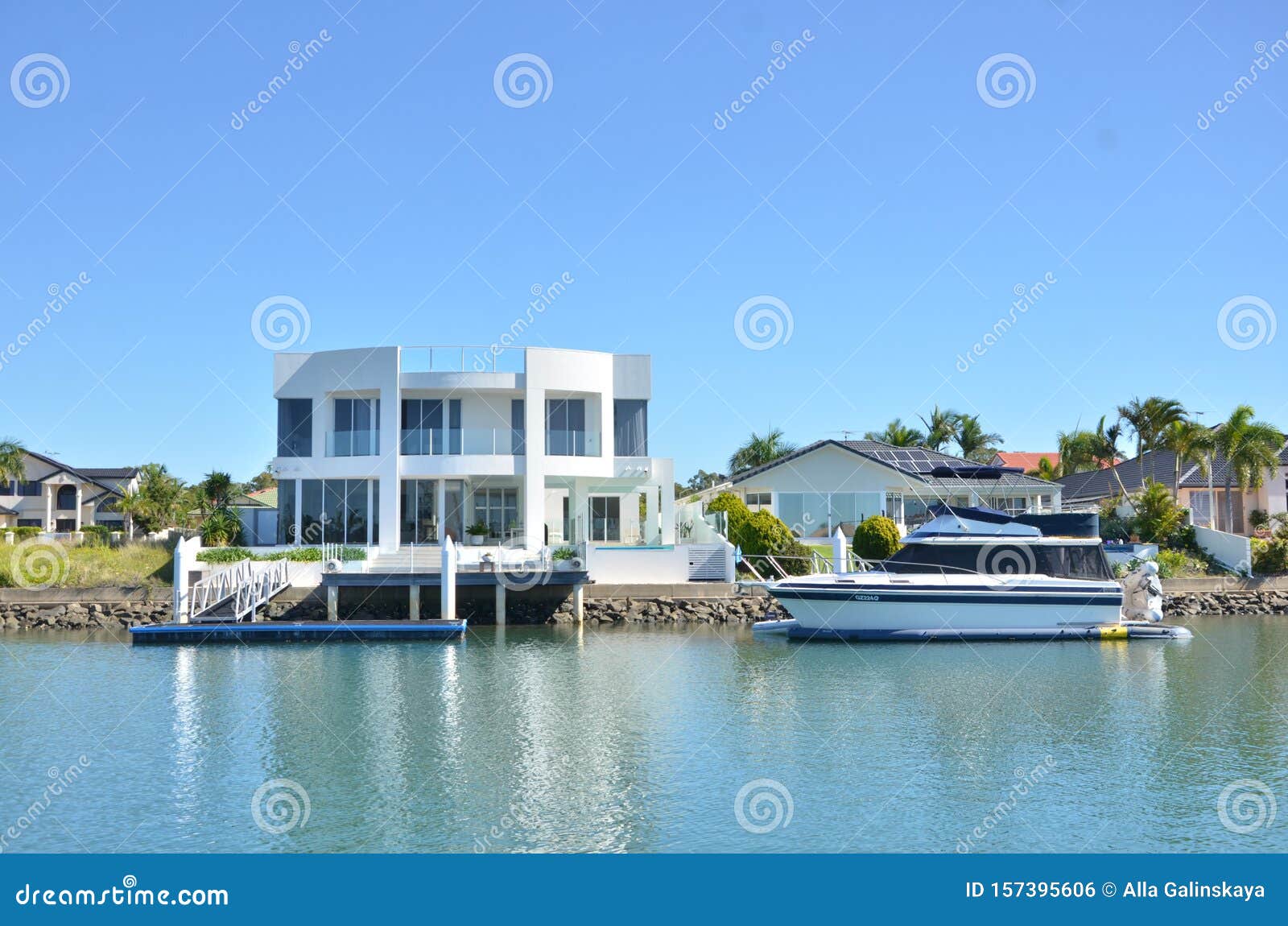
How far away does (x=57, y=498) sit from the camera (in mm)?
65812

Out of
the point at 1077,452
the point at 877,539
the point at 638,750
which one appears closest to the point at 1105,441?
the point at 1077,452

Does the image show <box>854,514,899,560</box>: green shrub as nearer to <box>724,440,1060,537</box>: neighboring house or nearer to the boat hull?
<box>724,440,1060,537</box>: neighboring house

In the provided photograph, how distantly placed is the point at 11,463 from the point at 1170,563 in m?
56.5

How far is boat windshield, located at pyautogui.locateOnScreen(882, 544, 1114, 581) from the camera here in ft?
99.8

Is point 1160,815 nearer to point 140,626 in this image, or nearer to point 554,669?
point 554,669

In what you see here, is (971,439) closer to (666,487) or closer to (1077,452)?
(1077,452)

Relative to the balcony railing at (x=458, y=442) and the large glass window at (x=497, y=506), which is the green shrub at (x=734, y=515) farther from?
the balcony railing at (x=458, y=442)

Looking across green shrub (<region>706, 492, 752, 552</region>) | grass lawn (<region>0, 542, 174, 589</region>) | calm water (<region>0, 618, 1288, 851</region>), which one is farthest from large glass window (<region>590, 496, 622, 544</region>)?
grass lawn (<region>0, 542, 174, 589</region>)

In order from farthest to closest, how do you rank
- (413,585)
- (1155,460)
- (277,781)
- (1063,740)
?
(1155,460), (413,585), (1063,740), (277,781)

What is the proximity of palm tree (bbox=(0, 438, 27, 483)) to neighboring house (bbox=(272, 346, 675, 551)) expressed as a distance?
33.5m

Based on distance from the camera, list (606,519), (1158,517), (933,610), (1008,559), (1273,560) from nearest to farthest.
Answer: (933,610) → (1008,559) → (606,519) → (1273,560) → (1158,517)
